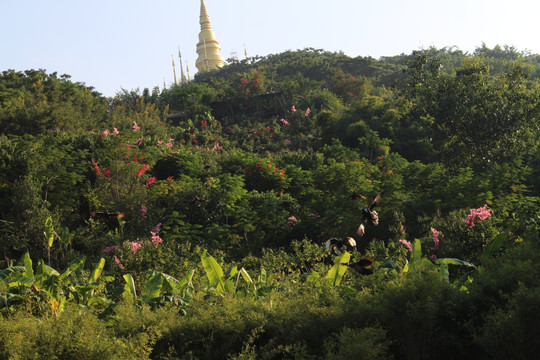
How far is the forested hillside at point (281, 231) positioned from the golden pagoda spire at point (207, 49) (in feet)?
100

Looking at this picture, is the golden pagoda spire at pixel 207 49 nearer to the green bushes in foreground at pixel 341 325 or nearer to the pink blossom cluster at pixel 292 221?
the pink blossom cluster at pixel 292 221

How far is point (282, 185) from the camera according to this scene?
1223 centimetres

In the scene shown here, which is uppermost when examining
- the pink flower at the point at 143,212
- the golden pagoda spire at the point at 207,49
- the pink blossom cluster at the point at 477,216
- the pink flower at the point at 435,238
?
the golden pagoda spire at the point at 207,49

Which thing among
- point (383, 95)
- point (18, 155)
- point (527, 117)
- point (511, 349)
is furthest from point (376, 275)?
Result: point (383, 95)

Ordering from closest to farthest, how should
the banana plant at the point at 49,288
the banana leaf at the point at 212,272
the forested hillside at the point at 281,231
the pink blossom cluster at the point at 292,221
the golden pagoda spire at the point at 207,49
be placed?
the forested hillside at the point at 281,231 < the banana plant at the point at 49,288 < the banana leaf at the point at 212,272 < the pink blossom cluster at the point at 292,221 < the golden pagoda spire at the point at 207,49

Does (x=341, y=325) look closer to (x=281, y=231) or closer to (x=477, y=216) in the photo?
(x=477, y=216)

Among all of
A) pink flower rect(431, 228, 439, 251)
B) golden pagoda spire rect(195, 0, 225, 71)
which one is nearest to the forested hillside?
pink flower rect(431, 228, 439, 251)

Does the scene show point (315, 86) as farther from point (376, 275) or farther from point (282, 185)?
point (376, 275)

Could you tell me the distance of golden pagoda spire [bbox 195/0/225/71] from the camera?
52656mm

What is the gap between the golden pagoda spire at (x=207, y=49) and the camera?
173 ft

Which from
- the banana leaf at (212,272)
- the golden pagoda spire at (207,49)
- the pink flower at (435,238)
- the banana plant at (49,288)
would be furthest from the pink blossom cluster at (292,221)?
the golden pagoda spire at (207,49)

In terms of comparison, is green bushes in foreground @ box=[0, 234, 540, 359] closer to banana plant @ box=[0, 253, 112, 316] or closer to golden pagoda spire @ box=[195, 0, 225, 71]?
banana plant @ box=[0, 253, 112, 316]

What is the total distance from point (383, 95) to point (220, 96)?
7653 mm

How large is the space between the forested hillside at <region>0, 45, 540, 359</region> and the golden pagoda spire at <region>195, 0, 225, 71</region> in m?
30.5
